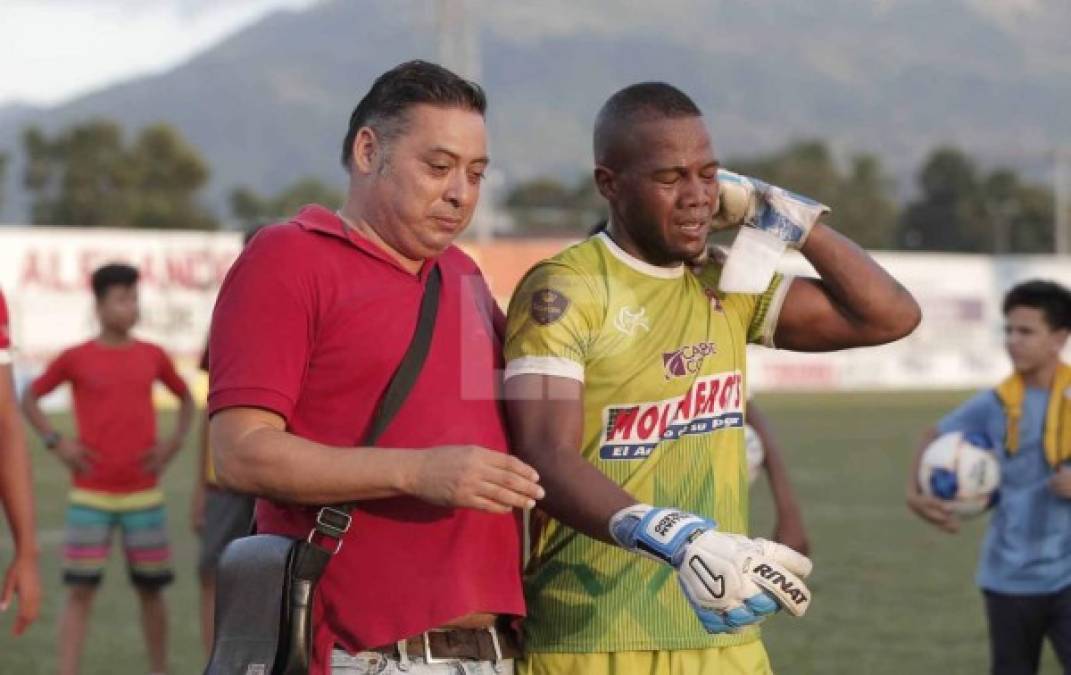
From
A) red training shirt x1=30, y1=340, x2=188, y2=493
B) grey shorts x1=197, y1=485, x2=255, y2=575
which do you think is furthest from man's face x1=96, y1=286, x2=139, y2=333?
grey shorts x1=197, y1=485, x2=255, y2=575

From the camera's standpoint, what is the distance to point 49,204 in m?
72.5

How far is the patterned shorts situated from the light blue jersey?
435 cm

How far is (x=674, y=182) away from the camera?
4.03 meters

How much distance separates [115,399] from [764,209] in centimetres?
652

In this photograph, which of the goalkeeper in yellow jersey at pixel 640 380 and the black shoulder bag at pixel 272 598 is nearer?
the black shoulder bag at pixel 272 598

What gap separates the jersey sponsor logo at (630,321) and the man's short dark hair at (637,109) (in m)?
0.37

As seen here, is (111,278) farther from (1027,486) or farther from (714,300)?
(714,300)

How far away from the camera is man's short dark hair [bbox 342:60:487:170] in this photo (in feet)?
12.1

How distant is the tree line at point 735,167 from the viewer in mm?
70438

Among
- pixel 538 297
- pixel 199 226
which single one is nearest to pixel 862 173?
pixel 199 226

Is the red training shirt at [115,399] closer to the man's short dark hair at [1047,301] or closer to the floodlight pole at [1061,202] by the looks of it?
the man's short dark hair at [1047,301]

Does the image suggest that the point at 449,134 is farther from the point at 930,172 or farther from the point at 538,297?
the point at 930,172

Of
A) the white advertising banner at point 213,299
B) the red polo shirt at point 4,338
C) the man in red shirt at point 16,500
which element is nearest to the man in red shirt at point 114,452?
the man in red shirt at point 16,500

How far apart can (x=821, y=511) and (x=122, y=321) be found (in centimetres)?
858
